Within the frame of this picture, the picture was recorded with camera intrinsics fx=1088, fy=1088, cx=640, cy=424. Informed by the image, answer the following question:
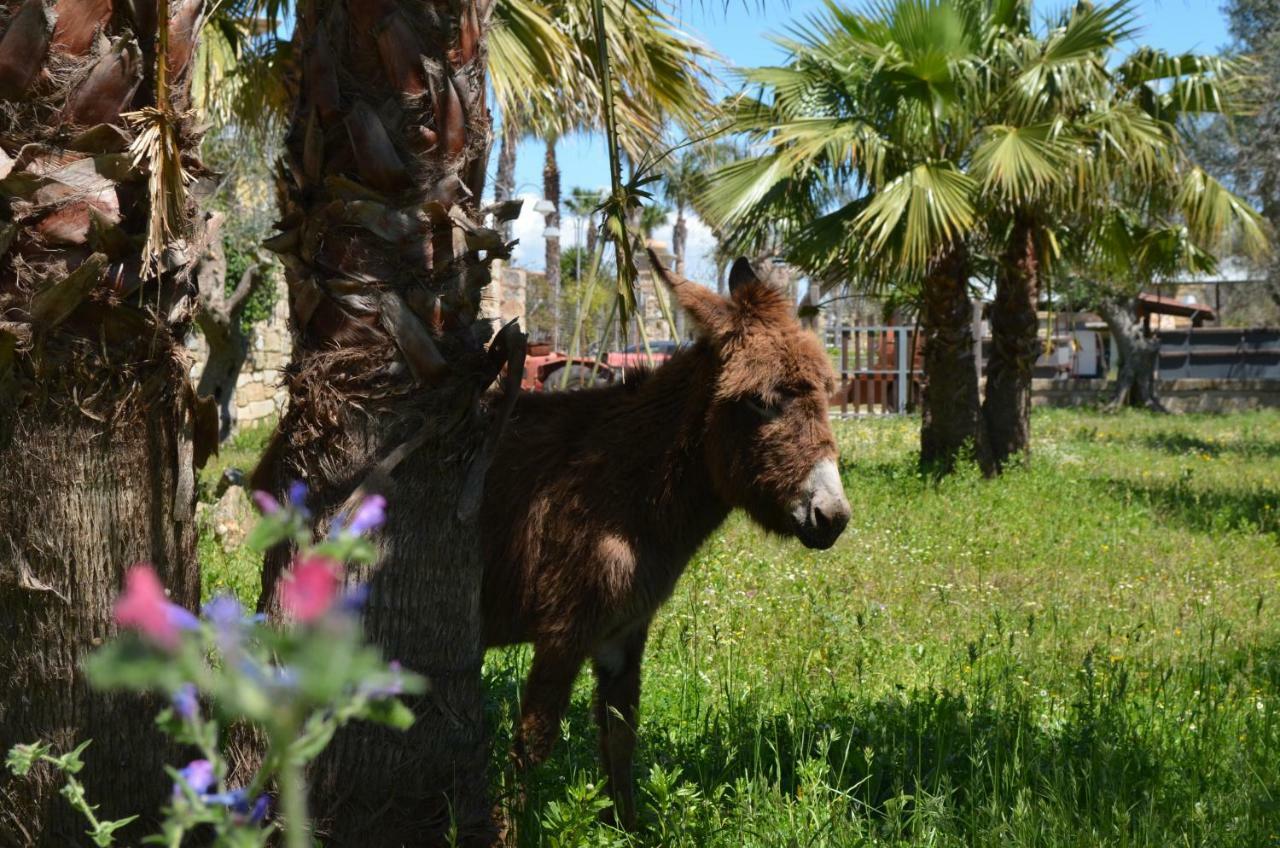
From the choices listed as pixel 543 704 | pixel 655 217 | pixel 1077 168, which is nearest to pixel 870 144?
pixel 1077 168

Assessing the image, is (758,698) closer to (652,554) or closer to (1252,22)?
(652,554)

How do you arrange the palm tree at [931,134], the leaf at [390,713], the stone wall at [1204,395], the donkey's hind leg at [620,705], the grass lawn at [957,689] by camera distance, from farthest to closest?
the stone wall at [1204,395] → the palm tree at [931,134] → the donkey's hind leg at [620,705] → the grass lawn at [957,689] → the leaf at [390,713]

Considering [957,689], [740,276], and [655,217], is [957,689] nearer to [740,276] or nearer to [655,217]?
[740,276]

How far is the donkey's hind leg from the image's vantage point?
144 inches

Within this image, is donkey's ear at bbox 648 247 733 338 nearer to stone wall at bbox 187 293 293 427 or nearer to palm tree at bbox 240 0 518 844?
palm tree at bbox 240 0 518 844

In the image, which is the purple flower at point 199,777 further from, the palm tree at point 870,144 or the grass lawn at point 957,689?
the palm tree at point 870,144

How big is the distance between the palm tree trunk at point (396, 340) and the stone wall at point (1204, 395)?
28.9m

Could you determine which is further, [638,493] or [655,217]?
[655,217]

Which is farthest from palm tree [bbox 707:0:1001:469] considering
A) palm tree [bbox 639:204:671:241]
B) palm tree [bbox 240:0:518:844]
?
palm tree [bbox 639:204:671:241]

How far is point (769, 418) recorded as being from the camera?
11.6ft

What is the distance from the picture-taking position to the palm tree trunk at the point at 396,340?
265 cm

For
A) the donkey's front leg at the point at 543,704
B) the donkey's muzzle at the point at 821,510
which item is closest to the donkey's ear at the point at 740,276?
the donkey's muzzle at the point at 821,510

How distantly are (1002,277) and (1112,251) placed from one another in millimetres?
1525

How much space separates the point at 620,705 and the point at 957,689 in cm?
180
